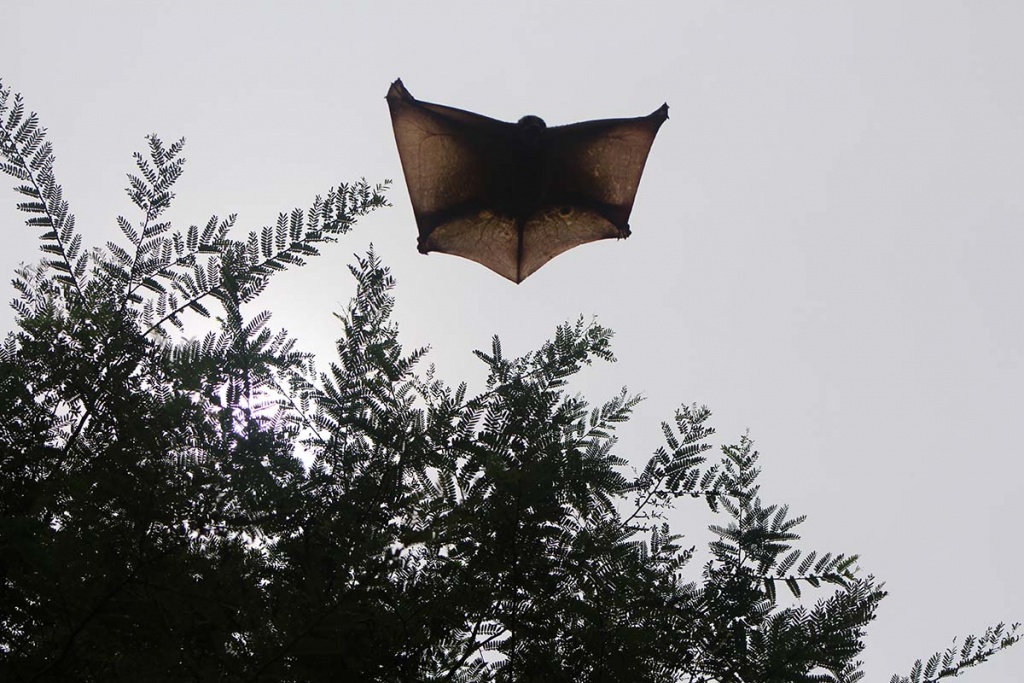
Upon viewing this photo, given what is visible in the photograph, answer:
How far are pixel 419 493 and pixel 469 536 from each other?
40 centimetres

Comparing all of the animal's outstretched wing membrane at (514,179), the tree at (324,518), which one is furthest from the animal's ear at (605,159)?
the tree at (324,518)

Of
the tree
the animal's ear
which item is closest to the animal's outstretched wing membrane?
the animal's ear

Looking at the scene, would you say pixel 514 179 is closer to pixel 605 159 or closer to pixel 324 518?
pixel 605 159

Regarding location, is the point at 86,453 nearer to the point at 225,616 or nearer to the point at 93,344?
the point at 93,344

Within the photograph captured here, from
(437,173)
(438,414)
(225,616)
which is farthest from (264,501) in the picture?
(437,173)

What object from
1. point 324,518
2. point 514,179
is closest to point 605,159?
point 514,179

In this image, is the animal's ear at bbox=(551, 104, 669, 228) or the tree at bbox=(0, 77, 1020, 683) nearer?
the tree at bbox=(0, 77, 1020, 683)

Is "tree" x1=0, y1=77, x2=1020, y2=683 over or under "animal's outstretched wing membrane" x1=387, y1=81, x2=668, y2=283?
under

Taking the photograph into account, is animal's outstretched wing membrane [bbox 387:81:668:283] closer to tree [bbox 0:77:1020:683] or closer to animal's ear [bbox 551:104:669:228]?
animal's ear [bbox 551:104:669:228]

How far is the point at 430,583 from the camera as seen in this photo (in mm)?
4668

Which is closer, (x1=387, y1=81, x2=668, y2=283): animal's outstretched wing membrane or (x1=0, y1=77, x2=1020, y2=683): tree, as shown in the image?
(x1=0, y1=77, x2=1020, y2=683): tree

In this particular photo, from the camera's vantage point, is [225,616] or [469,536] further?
[469,536]

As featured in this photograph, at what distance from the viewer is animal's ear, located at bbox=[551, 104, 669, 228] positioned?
37.7 feet

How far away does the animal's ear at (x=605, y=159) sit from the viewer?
1148cm
